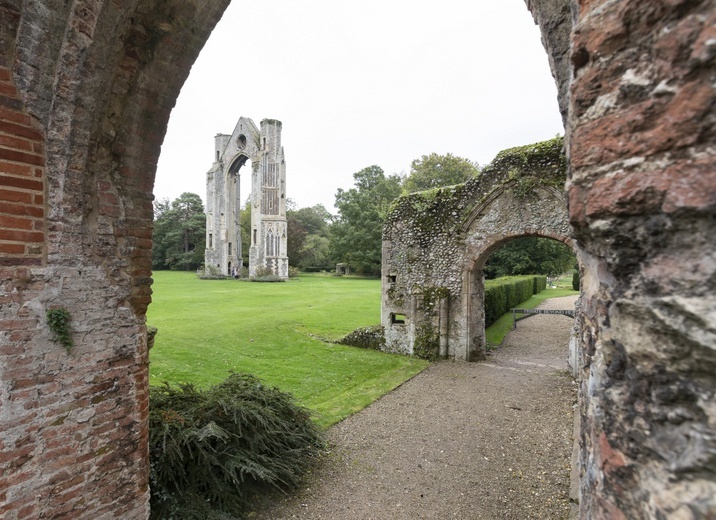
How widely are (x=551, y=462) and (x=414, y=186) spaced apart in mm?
35255

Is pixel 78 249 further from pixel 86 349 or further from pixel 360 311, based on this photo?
pixel 360 311

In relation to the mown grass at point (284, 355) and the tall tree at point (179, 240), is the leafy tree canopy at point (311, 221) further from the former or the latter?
the mown grass at point (284, 355)

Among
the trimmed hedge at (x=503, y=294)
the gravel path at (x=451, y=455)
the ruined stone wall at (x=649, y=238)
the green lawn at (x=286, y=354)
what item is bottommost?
the gravel path at (x=451, y=455)

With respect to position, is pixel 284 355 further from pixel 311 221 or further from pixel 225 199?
pixel 311 221

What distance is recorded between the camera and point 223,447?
13.9ft

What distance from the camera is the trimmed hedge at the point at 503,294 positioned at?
1453 centimetres

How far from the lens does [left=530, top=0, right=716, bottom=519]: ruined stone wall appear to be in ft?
2.66

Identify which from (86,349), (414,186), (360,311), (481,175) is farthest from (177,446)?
(414,186)

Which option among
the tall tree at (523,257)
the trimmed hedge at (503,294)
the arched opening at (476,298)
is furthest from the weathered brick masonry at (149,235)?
the tall tree at (523,257)

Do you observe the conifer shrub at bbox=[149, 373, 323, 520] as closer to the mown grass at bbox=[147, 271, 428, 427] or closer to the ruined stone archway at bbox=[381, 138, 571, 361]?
the mown grass at bbox=[147, 271, 428, 427]

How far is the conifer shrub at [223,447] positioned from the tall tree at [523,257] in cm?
2171

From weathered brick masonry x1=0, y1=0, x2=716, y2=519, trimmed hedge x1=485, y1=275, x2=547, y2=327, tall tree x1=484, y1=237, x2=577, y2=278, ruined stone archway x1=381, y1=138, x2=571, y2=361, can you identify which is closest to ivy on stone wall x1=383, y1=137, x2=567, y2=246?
ruined stone archway x1=381, y1=138, x2=571, y2=361

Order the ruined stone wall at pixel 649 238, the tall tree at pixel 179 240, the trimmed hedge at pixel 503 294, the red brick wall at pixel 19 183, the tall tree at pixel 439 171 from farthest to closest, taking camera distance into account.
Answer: the tall tree at pixel 179 240 < the tall tree at pixel 439 171 < the trimmed hedge at pixel 503 294 < the red brick wall at pixel 19 183 < the ruined stone wall at pixel 649 238

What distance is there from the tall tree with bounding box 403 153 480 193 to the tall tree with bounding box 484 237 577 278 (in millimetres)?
12540
